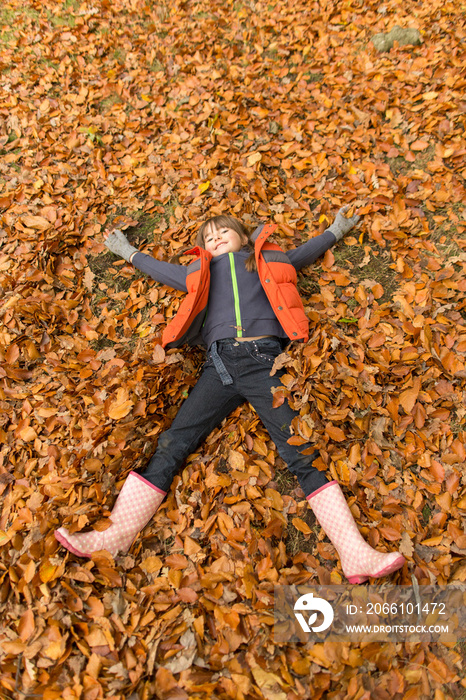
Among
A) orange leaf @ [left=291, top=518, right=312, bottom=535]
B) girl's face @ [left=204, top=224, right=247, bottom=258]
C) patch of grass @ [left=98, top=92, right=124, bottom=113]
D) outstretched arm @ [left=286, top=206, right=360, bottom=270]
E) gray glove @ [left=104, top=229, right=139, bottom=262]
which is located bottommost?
orange leaf @ [left=291, top=518, right=312, bottom=535]

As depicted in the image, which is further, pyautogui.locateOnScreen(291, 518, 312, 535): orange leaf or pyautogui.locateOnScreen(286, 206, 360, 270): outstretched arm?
pyautogui.locateOnScreen(286, 206, 360, 270): outstretched arm

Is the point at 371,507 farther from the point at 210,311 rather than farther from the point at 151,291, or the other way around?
the point at 151,291

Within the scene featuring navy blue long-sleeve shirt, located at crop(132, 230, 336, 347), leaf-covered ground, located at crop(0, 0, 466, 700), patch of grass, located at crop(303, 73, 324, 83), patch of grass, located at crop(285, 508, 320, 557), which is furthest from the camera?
patch of grass, located at crop(303, 73, 324, 83)

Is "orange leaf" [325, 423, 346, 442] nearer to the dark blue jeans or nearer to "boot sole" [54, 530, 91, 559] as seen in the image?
the dark blue jeans

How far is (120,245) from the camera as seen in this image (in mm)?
3557

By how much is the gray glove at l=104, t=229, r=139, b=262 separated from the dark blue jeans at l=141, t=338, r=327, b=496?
1259mm

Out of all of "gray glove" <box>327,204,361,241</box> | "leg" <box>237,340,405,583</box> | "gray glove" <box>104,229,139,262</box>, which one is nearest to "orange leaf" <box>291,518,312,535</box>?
"leg" <box>237,340,405,583</box>

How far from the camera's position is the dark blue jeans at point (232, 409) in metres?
2.64

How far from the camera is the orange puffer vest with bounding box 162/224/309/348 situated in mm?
2951

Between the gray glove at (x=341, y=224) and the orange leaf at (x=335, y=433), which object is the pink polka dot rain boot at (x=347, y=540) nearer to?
the orange leaf at (x=335, y=433)

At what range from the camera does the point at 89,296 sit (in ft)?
11.5

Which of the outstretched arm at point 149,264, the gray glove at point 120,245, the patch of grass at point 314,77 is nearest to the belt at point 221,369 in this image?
the outstretched arm at point 149,264

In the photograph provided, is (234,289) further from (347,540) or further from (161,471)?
(347,540)

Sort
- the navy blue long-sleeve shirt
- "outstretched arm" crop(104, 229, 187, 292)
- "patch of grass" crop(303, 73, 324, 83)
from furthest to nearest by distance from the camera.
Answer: "patch of grass" crop(303, 73, 324, 83) → "outstretched arm" crop(104, 229, 187, 292) → the navy blue long-sleeve shirt
